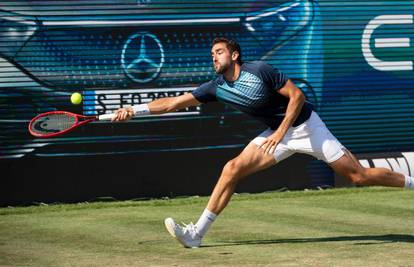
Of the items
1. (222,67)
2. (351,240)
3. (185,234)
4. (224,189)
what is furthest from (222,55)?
(351,240)

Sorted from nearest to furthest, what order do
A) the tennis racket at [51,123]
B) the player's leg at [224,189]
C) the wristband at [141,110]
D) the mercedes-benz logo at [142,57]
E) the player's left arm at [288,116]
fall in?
1. the player's left arm at [288,116]
2. the player's leg at [224,189]
3. the wristband at [141,110]
4. the tennis racket at [51,123]
5. the mercedes-benz logo at [142,57]

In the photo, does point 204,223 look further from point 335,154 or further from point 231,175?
point 335,154

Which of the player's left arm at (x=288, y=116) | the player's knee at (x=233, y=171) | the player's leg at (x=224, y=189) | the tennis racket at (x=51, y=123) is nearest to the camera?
the player's left arm at (x=288, y=116)

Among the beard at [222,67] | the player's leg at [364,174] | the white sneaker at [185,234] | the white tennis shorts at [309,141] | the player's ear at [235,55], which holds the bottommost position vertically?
the white sneaker at [185,234]

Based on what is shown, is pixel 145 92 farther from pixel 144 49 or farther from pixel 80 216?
pixel 80 216

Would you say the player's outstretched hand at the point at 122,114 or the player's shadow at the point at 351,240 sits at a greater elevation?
the player's outstretched hand at the point at 122,114

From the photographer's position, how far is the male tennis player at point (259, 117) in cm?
884

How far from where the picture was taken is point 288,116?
8742 mm

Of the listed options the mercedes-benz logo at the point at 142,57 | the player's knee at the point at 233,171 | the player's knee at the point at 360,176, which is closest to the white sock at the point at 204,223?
the player's knee at the point at 233,171

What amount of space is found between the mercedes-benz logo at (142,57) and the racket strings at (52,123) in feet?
13.5

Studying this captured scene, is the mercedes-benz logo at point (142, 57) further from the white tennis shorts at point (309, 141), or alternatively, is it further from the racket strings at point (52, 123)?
the white tennis shorts at point (309, 141)

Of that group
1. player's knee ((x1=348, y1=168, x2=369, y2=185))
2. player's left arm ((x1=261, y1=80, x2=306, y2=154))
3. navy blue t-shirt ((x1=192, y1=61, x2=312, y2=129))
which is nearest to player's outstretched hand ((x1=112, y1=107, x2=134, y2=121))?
navy blue t-shirt ((x1=192, y1=61, x2=312, y2=129))

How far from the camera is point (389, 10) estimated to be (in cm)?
1514

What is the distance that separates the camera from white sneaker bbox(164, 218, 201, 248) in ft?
28.7
